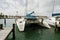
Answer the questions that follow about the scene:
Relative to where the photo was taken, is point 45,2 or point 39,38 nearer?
point 39,38

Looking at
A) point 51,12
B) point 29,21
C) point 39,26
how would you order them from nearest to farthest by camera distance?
point 29,21, point 39,26, point 51,12

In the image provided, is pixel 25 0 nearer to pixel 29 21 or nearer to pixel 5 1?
pixel 5 1

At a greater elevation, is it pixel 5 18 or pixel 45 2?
pixel 45 2

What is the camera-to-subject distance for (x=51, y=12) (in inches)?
663

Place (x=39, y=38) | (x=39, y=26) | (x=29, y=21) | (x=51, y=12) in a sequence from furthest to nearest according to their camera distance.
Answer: (x=51, y=12) → (x=39, y=26) → (x=29, y=21) → (x=39, y=38)

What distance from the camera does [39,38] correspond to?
9.54 metres

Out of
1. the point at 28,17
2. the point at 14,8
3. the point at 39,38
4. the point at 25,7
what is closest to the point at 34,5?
the point at 25,7

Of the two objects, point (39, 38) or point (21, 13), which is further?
point (21, 13)

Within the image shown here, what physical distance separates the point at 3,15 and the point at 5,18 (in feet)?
1.33

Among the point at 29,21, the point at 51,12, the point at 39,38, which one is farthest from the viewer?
the point at 51,12

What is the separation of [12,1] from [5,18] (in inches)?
85.2

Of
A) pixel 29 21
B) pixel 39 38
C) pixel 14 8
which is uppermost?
pixel 14 8

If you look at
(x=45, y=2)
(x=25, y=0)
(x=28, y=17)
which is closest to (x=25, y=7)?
(x=25, y=0)

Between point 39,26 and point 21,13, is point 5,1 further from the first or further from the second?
point 39,26
